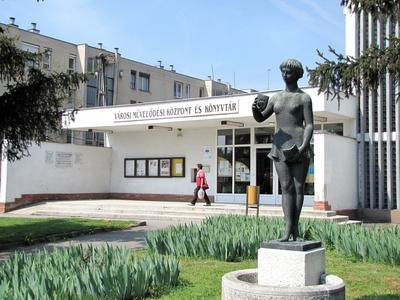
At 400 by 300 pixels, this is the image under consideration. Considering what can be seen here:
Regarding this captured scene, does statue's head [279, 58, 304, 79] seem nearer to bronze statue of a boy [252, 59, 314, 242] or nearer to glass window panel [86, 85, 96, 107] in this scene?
bronze statue of a boy [252, 59, 314, 242]

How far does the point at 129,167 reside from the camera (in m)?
26.5

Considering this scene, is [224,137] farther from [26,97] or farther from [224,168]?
[26,97]

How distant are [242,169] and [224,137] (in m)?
1.74

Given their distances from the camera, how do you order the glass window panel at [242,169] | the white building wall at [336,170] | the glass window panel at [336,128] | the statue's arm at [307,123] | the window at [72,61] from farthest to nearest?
the window at [72,61] → the glass window panel at [242,169] → the glass window panel at [336,128] → the white building wall at [336,170] → the statue's arm at [307,123]

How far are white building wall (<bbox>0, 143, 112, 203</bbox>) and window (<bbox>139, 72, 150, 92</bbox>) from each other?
2506 cm

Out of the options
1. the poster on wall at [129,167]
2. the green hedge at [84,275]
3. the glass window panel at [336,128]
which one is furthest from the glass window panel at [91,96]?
the green hedge at [84,275]

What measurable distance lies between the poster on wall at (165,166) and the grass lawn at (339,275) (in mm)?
15826

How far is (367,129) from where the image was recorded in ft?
66.2

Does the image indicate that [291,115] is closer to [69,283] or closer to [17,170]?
[69,283]

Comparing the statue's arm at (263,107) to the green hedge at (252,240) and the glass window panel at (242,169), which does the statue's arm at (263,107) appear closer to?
the green hedge at (252,240)

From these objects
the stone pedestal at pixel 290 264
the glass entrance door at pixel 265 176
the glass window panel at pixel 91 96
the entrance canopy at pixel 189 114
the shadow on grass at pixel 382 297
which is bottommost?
the shadow on grass at pixel 382 297

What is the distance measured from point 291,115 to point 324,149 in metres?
12.6

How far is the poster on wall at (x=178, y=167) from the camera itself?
2471 cm

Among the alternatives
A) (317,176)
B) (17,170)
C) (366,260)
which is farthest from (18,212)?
(366,260)
